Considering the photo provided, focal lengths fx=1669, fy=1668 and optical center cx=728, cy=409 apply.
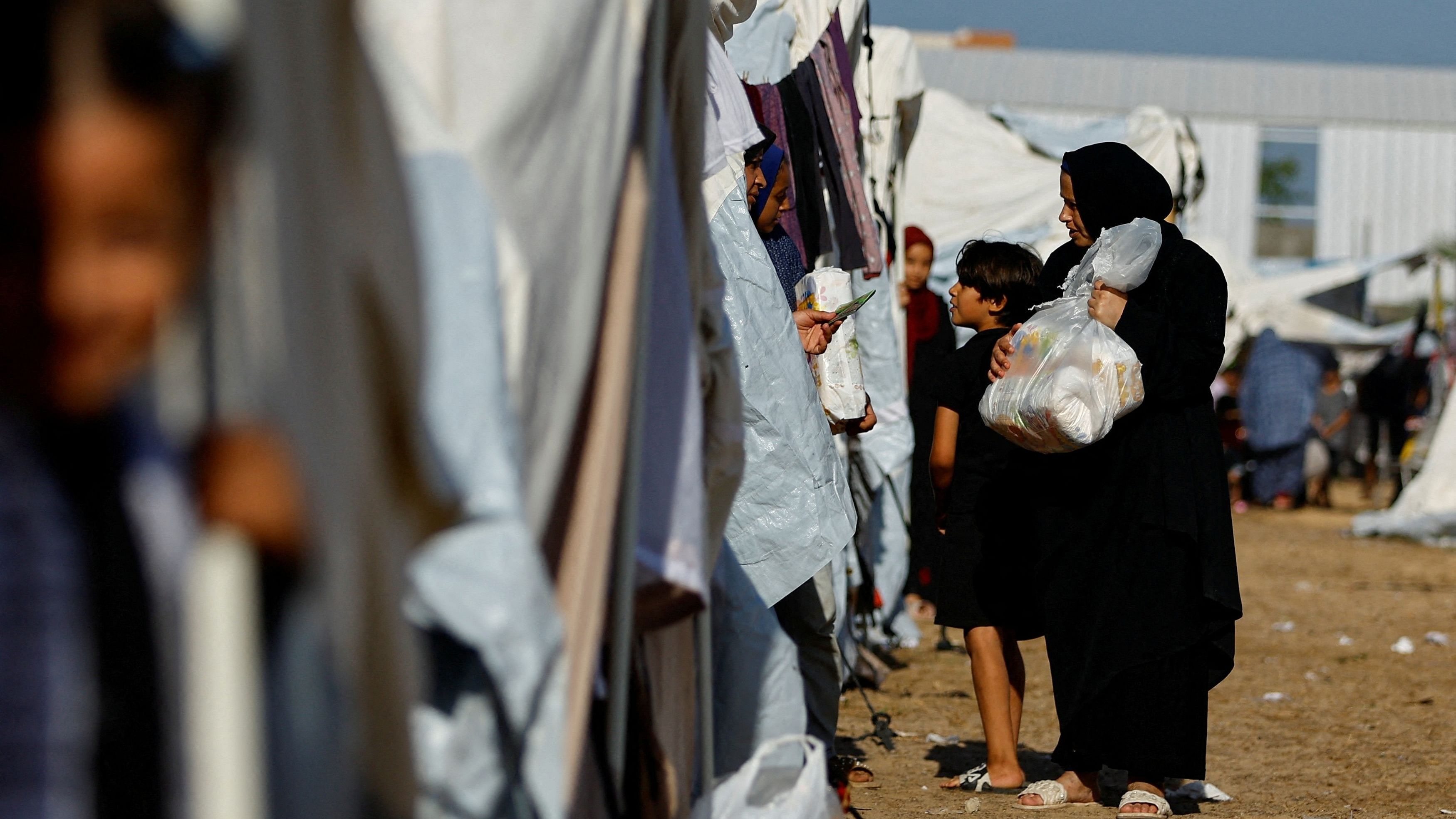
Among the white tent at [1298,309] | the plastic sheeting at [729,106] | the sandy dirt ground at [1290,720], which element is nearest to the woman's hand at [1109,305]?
the plastic sheeting at [729,106]

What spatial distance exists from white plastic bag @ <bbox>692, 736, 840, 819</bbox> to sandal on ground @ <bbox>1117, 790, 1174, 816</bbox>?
167 centimetres

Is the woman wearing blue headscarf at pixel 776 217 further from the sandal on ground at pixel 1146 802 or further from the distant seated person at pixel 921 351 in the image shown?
the distant seated person at pixel 921 351

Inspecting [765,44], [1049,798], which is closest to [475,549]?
[1049,798]

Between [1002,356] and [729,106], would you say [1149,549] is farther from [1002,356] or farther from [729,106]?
[729,106]

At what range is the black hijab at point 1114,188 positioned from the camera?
4.46 meters

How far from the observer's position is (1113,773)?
520 cm

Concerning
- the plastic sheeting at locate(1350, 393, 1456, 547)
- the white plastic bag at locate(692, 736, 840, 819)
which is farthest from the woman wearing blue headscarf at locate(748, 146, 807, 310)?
the plastic sheeting at locate(1350, 393, 1456, 547)

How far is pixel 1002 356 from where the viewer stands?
436 cm

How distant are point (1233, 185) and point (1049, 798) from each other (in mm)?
35981

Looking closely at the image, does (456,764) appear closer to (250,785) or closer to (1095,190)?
(250,785)

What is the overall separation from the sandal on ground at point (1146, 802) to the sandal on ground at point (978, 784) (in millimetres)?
441

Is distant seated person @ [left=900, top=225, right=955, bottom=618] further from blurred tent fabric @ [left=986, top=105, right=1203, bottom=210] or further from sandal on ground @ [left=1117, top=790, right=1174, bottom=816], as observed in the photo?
blurred tent fabric @ [left=986, top=105, right=1203, bottom=210]

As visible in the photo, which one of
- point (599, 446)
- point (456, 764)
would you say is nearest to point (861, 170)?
point (599, 446)

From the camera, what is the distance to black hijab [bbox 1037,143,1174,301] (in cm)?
446
